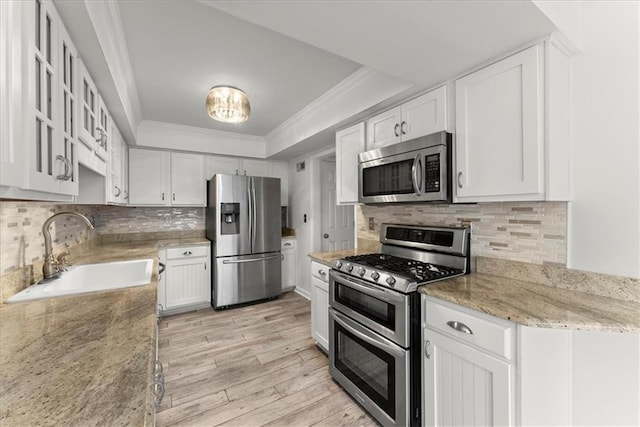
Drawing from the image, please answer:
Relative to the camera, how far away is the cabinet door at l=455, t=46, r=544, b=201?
1325mm

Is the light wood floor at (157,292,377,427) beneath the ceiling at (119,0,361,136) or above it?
beneath

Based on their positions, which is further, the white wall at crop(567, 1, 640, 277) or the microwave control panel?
the microwave control panel

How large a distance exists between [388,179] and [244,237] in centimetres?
231

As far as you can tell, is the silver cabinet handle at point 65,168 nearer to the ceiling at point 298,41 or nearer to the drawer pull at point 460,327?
the ceiling at point 298,41

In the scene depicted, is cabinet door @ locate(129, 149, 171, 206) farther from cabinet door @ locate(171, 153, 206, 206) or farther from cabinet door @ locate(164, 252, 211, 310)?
cabinet door @ locate(164, 252, 211, 310)

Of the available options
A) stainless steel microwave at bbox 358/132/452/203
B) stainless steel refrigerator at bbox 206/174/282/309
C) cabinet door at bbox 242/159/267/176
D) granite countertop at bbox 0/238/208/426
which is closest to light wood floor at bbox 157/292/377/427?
stainless steel refrigerator at bbox 206/174/282/309

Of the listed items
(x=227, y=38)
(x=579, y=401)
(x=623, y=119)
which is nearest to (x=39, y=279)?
(x=227, y=38)

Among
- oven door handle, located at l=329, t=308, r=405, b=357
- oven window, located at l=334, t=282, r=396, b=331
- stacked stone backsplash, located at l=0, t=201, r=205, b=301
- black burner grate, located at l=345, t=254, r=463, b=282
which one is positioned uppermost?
stacked stone backsplash, located at l=0, t=201, r=205, b=301

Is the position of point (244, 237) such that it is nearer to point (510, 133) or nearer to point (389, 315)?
point (389, 315)

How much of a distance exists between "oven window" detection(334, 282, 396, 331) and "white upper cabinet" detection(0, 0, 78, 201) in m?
1.63

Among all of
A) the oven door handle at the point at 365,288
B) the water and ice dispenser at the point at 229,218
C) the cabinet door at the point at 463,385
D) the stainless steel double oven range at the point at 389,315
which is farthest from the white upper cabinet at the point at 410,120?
the water and ice dispenser at the point at 229,218

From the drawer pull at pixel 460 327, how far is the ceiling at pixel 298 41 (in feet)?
4.58

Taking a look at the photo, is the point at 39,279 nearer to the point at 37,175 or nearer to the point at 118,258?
the point at 118,258

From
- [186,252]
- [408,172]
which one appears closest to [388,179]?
[408,172]
